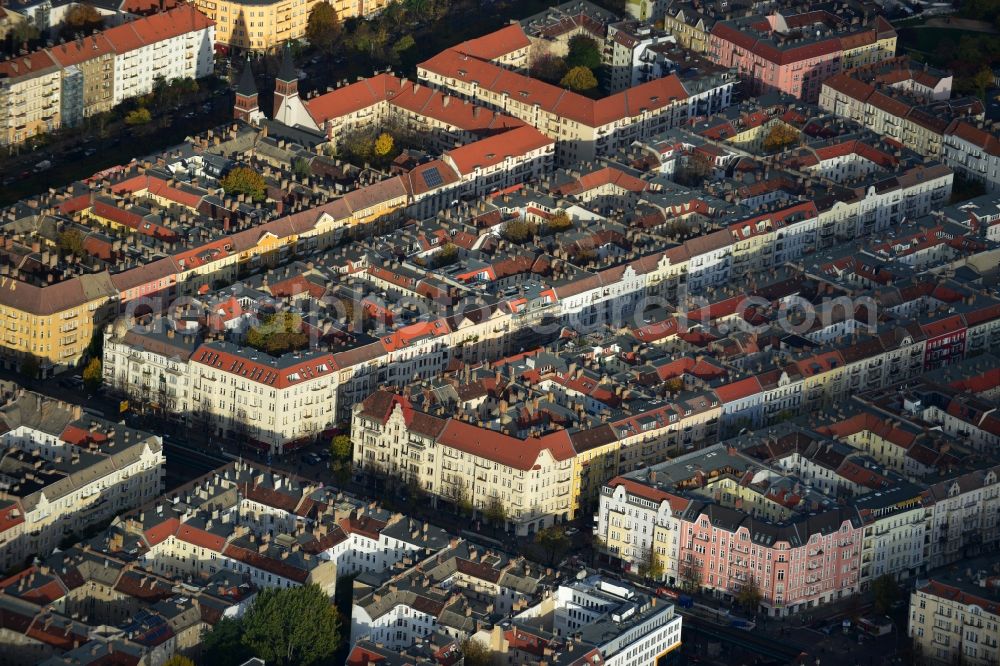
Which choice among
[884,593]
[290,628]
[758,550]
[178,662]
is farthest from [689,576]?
[178,662]

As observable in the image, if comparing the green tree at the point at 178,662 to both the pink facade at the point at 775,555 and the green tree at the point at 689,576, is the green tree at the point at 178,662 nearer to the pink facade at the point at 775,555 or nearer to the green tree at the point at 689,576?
the green tree at the point at 689,576

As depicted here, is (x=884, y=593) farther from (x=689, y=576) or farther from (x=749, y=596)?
(x=689, y=576)

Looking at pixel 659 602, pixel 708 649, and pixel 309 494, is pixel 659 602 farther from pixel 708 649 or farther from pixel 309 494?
pixel 309 494

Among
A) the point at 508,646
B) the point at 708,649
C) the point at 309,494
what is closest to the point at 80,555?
the point at 309,494

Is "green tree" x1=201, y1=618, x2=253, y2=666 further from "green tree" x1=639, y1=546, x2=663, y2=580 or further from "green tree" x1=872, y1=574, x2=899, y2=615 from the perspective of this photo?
"green tree" x1=872, y1=574, x2=899, y2=615

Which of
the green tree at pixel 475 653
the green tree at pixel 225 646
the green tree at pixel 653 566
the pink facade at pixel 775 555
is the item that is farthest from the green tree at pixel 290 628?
the pink facade at pixel 775 555

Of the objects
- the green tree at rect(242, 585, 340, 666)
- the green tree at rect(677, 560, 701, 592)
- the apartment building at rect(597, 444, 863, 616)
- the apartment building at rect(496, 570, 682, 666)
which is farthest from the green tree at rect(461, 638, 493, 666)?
the green tree at rect(677, 560, 701, 592)
